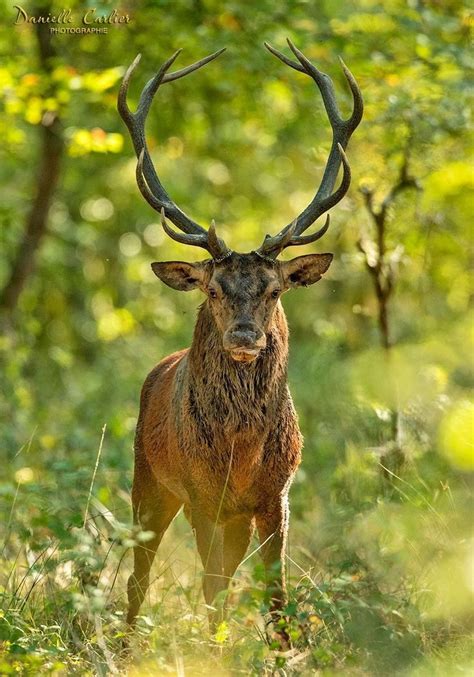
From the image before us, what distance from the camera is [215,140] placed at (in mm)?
18969

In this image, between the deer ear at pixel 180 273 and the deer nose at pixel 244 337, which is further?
the deer ear at pixel 180 273

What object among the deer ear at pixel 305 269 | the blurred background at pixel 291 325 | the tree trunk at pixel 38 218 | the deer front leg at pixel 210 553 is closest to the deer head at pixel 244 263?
the deer ear at pixel 305 269

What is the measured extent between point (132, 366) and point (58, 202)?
4.59 meters

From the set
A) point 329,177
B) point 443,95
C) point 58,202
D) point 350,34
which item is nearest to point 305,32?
point 350,34

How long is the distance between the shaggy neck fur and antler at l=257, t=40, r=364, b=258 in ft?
1.39

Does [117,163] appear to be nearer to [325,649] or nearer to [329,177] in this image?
[329,177]

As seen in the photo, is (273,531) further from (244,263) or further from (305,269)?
(305,269)

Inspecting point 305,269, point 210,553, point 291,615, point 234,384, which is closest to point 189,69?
point 305,269

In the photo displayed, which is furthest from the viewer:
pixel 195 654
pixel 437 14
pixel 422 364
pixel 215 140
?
pixel 215 140

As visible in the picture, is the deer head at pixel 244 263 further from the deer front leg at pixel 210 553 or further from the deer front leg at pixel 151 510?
the deer front leg at pixel 151 510

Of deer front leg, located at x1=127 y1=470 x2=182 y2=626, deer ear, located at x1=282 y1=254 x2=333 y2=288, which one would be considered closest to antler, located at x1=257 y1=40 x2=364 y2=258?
deer ear, located at x1=282 y1=254 x2=333 y2=288

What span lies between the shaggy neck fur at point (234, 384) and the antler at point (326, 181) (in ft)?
1.39

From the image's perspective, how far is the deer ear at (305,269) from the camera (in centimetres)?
730

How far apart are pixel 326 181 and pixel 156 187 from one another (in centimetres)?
106
